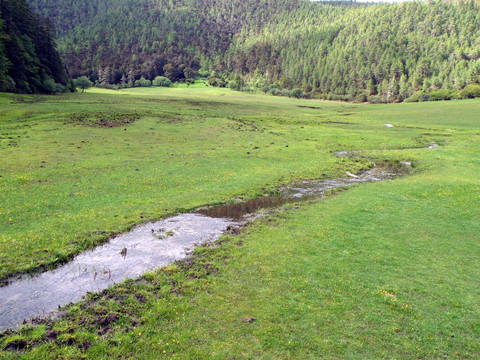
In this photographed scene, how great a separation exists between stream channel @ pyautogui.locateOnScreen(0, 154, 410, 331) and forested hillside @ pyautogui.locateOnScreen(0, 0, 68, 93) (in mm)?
89225

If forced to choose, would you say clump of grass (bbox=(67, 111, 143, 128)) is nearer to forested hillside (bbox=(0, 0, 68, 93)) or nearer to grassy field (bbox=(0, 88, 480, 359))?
grassy field (bbox=(0, 88, 480, 359))

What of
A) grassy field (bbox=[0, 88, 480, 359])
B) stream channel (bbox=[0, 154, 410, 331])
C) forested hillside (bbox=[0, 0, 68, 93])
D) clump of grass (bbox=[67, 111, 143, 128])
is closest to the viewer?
grassy field (bbox=[0, 88, 480, 359])

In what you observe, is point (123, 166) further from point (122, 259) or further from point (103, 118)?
point (103, 118)

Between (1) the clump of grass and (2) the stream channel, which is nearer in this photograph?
(2) the stream channel

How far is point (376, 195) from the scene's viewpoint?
2802 cm

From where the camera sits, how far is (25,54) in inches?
3706

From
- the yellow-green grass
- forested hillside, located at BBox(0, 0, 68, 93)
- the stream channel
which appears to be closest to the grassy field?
the yellow-green grass

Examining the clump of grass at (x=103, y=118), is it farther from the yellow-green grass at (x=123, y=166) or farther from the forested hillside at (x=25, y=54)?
the forested hillside at (x=25, y=54)

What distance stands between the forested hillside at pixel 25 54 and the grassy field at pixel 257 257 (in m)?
63.2

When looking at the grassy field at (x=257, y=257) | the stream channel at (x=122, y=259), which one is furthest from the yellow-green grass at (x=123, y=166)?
the stream channel at (x=122, y=259)

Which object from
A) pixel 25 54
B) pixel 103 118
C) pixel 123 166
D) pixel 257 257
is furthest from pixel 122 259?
pixel 25 54

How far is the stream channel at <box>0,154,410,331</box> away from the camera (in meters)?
12.8

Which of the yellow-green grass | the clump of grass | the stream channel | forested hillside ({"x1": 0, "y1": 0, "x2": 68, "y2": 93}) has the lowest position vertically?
the stream channel

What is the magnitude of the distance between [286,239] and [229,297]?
6779 millimetres
